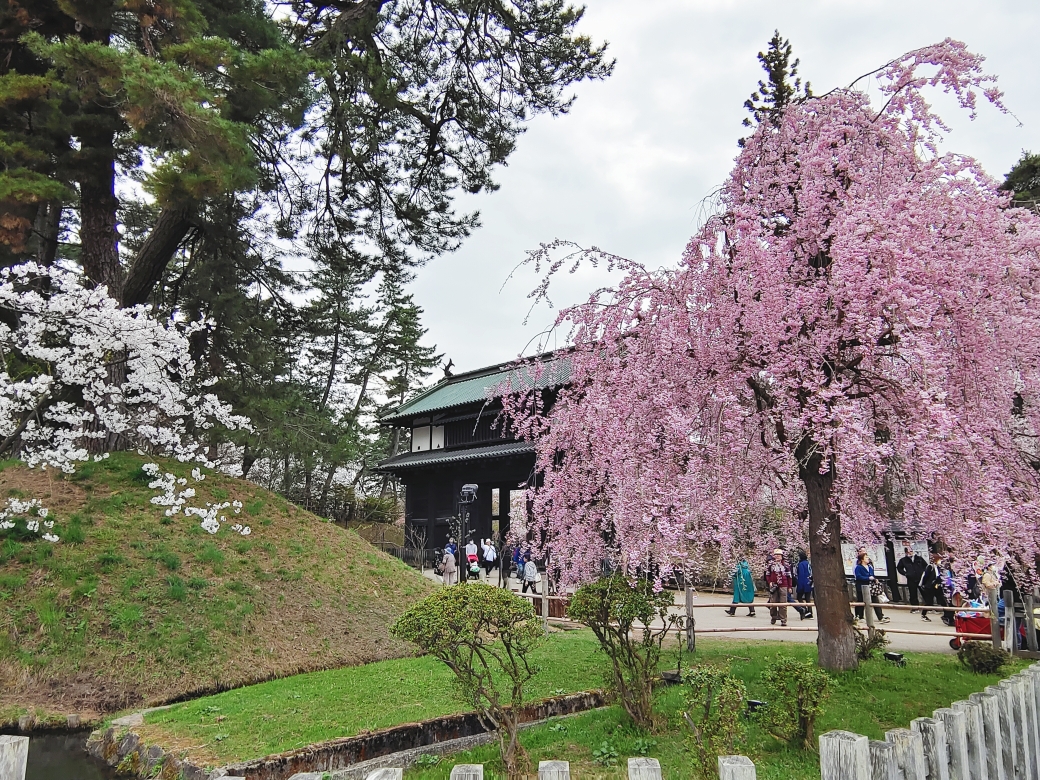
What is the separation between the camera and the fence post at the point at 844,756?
2.22 m

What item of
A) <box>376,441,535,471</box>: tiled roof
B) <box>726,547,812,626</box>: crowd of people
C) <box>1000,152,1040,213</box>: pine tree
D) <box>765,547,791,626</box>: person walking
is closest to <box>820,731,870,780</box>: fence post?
<box>726,547,812,626</box>: crowd of people

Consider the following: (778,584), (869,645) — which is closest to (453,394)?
(778,584)

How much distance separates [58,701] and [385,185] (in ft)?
35.6

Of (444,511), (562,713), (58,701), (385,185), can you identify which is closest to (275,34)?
(385,185)

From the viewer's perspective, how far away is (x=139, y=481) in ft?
40.3

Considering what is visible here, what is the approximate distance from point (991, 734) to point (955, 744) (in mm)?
503

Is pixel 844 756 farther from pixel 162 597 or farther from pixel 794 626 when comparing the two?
pixel 794 626

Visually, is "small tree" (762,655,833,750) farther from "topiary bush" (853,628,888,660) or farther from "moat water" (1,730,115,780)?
"moat water" (1,730,115,780)

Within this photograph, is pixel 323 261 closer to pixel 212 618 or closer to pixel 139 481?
pixel 139 481

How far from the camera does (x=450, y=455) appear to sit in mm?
23938

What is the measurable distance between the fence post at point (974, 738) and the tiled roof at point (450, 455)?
53.2 feet

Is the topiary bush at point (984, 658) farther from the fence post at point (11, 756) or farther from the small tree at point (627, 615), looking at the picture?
the fence post at point (11, 756)

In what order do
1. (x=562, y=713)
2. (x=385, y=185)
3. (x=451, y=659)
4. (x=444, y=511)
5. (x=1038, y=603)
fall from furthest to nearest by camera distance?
(x=444, y=511) < (x=385, y=185) < (x=1038, y=603) < (x=562, y=713) < (x=451, y=659)

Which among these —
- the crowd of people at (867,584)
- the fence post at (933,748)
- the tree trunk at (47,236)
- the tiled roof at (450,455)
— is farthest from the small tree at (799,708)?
the tree trunk at (47,236)
